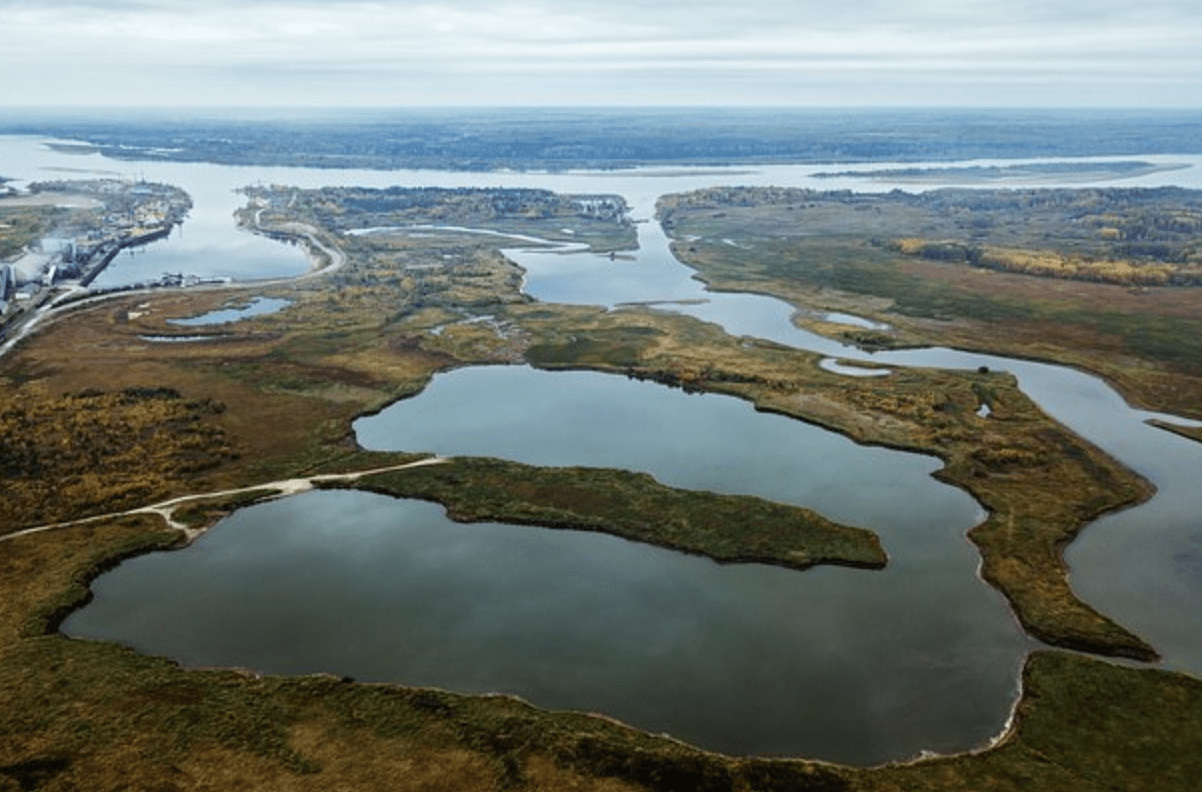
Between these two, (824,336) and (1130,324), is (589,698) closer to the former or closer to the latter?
(824,336)

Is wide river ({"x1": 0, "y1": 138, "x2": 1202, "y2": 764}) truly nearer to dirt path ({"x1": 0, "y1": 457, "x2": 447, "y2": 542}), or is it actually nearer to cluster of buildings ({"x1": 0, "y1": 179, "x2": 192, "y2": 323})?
dirt path ({"x1": 0, "y1": 457, "x2": 447, "y2": 542})

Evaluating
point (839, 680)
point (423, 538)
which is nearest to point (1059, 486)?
point (839, 680)

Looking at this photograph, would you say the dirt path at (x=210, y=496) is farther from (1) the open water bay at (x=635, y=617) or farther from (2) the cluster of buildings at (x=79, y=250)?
(2) the cluster of buildings at (x=79, y=250)

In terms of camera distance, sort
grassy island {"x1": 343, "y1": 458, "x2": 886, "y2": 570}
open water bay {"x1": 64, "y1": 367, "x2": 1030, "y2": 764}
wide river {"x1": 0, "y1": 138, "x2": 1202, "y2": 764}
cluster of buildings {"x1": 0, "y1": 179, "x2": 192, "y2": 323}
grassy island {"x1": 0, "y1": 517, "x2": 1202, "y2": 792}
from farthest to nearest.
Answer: cluster of buildings {"x1": 0, "y1": 179, "x2": 192, "y2": 323}
grassy island {"x1": 343, "y1": 458, "x2": 886, "y2": 570}
wide river {"x1": 0, "y1": 138, "x2": 1202, "y2": 764}
open water bay {"x1": 64, "y1": 367, "x2": 1030, "y2": 764}
grassy island {"x1": 0, "y1": 517, "x2": 1202, "y2": 792}

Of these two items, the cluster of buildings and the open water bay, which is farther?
the cluster of buildings

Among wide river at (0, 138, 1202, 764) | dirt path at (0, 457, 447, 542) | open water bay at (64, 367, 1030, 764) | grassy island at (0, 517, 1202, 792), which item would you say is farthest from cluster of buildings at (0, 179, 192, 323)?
grassy island at (0, 517, 1202, 792)

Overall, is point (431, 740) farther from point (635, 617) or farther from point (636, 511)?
point (636, 511)
